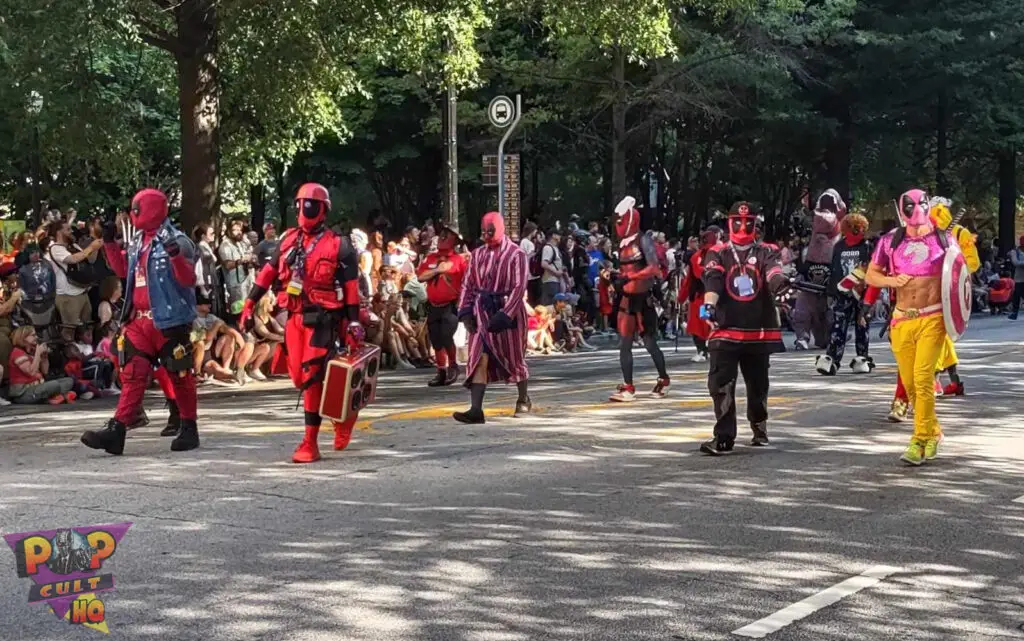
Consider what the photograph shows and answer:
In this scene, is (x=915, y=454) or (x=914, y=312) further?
(x=914, y=312)

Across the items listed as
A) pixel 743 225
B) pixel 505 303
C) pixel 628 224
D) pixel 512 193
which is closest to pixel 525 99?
pixel 512 193

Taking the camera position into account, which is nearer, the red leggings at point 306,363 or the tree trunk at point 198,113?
the red leggings at point 306,363

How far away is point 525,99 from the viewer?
38688 mm

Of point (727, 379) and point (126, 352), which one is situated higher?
point (126, 352)

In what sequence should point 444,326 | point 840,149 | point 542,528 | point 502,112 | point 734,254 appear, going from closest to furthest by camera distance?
point 542,528 < point 734,254 < point 444,326 < point 502,112 < point 840,149

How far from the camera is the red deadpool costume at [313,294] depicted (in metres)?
11.3

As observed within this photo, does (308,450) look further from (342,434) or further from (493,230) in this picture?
(493,230)

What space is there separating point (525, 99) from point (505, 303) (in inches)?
1002

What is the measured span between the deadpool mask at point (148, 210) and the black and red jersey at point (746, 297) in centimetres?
404

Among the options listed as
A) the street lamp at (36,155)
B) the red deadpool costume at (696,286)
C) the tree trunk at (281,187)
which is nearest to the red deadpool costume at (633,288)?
the red deadpool costume at (696,286)

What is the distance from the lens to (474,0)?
20.6 meters

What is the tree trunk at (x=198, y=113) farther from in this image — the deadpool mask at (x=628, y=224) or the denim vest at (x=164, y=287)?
the denim vest at (x=164, y=287)

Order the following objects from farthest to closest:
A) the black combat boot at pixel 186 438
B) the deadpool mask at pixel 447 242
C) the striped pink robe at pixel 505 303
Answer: the deadpool mask at pixel 447 242, the striped pink robe at pixel 505 303, the black combat boot at pixel 186 438

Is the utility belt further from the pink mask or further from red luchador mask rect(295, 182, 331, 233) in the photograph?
red luchador mask rect(295, 182, 331, 233)
